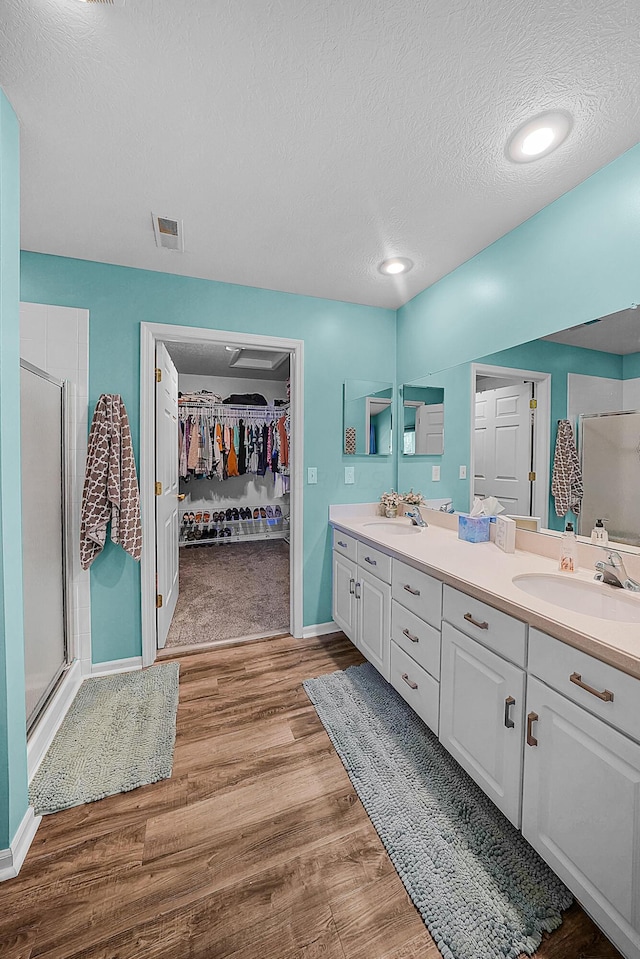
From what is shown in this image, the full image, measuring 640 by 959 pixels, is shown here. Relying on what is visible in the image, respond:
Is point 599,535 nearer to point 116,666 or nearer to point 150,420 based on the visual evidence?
point 150,420

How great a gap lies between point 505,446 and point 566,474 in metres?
0.37

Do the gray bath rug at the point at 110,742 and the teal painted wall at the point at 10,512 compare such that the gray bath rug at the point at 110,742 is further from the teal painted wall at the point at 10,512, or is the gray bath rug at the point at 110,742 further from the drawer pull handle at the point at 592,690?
the drawer pull handle at the point at 592,690

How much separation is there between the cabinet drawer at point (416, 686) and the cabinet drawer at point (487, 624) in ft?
1.16

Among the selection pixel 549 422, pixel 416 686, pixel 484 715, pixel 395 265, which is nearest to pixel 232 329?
pixel 395 265

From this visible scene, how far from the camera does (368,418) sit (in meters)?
2.90

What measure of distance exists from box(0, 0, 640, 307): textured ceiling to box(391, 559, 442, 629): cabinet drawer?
1677mm

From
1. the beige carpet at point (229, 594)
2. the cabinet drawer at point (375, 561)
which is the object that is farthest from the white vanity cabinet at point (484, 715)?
the beige carpet at point (229, 594)

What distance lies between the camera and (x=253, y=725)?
1.87 m

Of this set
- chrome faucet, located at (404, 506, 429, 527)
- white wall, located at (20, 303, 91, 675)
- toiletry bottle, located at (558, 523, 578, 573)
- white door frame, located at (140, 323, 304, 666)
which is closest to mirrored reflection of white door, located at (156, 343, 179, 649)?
white door frame, located at (140, 323, 304, 666)

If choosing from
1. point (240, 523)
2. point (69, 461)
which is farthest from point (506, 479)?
point (240, 523)

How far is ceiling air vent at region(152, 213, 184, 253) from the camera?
184cm

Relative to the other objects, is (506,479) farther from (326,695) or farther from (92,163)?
(92,163)

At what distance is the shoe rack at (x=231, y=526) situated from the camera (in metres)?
5.50

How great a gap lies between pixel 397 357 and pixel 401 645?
2112 mm
